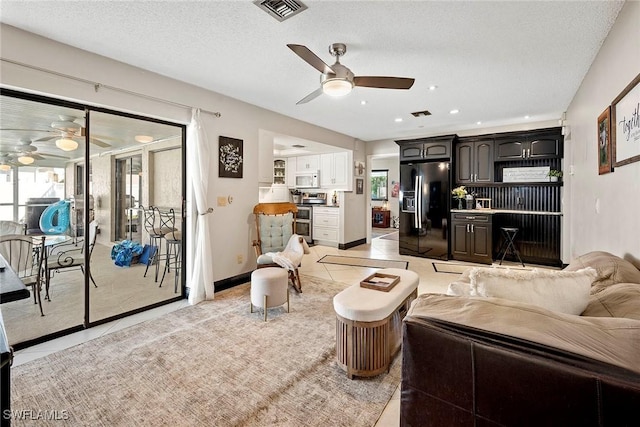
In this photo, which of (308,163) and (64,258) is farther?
(308,163)

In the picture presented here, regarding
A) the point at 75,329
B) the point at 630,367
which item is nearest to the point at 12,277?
the point at 75,329

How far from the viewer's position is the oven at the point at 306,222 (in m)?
7.49

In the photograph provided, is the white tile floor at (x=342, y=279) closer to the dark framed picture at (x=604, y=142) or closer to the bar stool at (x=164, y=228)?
the bar stool at (x=164, y=228)

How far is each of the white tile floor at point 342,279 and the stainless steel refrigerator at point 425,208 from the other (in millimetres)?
284

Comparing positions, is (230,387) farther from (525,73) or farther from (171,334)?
(525,73)

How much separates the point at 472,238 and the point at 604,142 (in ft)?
11.0

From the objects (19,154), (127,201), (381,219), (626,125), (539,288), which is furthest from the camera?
(381,219)

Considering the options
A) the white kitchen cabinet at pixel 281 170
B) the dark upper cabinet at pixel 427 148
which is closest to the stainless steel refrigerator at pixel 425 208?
the dark upper cabinet at pixel 427 148

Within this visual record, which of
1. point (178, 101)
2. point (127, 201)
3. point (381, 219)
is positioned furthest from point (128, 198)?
point (381, 219)

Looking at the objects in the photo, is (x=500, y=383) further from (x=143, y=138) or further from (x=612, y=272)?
(x=143, y=138)

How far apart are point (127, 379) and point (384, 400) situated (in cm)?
174

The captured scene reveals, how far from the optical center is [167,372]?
214 cm

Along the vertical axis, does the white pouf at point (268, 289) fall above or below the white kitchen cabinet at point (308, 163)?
below

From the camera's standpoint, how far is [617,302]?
1.32 meters
